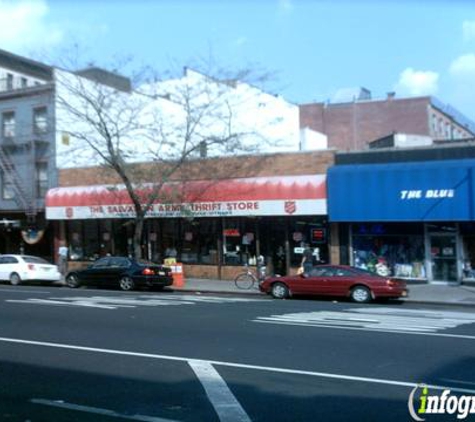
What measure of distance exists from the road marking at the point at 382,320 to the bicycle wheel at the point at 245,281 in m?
8.48

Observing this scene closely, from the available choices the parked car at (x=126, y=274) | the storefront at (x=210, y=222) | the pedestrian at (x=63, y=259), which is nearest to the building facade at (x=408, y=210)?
the storefront at (x=210, y=222)

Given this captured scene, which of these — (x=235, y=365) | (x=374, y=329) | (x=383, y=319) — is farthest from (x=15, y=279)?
(x=235, y=365)

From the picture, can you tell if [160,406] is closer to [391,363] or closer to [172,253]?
[391,363]

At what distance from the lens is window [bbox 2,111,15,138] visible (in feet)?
112

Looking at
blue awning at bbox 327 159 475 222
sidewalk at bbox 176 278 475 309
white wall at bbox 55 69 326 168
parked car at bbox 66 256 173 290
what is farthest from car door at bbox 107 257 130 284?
blue awning at bbox 327 159 475 222

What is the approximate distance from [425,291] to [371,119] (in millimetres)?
38843

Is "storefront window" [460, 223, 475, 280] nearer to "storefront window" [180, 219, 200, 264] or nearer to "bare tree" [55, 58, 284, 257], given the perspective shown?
"bare tree" [55, 58, 284, 257]

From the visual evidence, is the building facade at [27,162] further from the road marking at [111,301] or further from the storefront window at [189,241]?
the road marking at [111,301]

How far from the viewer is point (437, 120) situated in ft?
202

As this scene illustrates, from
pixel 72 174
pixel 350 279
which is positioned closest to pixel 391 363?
pixel 350 279

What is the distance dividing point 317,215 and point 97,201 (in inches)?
411

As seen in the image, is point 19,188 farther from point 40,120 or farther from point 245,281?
point 245,281

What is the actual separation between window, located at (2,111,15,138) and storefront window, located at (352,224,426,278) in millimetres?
18525

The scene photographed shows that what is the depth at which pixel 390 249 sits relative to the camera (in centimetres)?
2520
